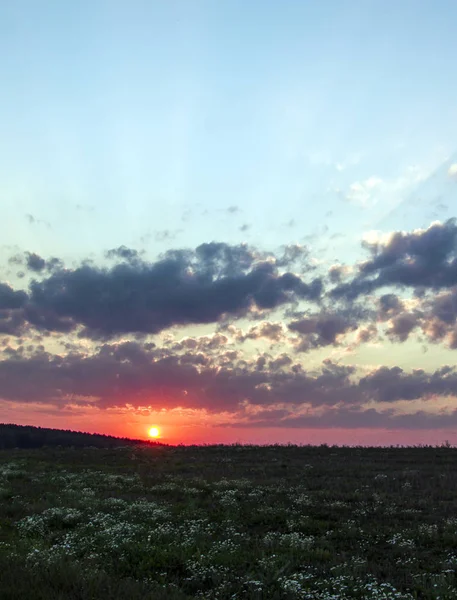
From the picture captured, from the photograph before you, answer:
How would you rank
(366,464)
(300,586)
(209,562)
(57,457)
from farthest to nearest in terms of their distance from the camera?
(57,457), (366,464), (209,562), (300,586)

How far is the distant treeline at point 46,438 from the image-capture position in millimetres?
68875

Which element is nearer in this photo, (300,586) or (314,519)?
(300,586)

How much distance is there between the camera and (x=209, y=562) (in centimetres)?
1348

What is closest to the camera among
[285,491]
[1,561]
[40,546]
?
[1,561]

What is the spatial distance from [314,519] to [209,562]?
25.4 feet

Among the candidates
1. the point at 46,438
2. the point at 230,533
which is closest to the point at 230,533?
the point at 230,533

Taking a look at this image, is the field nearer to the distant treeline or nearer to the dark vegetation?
the dark vegetation

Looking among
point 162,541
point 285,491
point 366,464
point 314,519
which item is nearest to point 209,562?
point 162,541

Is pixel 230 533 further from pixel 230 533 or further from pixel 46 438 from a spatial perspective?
pixel 46 438

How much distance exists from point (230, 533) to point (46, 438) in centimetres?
6249

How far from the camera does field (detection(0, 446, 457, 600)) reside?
11.4 meters

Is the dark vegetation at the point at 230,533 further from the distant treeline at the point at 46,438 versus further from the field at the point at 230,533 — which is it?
the distant treeline at the point at 46,438

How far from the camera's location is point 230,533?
17281mm

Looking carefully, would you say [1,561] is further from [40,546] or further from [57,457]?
[57,457]
